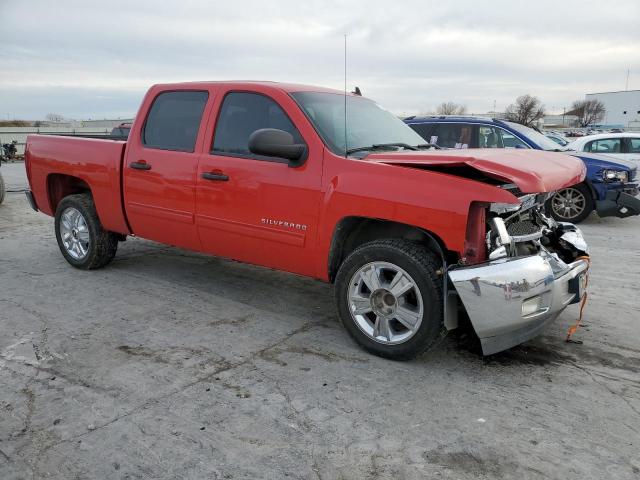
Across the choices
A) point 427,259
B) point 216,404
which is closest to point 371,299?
point 427,259

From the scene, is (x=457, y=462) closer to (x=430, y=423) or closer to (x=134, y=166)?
(x=430, y=423)

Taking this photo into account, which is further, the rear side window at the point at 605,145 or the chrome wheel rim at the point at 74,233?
the rear side window at the point at 605,145

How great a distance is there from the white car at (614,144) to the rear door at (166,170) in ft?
29.1

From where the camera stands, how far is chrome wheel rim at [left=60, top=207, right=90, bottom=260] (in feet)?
18.7

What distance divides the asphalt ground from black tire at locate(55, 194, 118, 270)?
0.67 meters

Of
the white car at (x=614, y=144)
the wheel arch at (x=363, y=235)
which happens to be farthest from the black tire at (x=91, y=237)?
the white car at (x=614, y=144)

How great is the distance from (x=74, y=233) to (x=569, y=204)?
7760 mm

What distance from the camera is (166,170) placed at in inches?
184

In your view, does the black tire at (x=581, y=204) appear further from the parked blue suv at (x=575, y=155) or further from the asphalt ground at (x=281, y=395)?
the asphalt ground at (x=281, y=395)

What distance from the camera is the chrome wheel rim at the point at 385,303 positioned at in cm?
349

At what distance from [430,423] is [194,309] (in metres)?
2.44

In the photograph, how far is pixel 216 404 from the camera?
9.94ft

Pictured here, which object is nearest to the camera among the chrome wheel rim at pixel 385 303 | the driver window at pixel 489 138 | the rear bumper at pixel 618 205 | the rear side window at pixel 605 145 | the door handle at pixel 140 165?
the chrome wheel rim at pixel 385 303

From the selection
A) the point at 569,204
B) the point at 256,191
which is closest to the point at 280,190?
the point at 256,191
